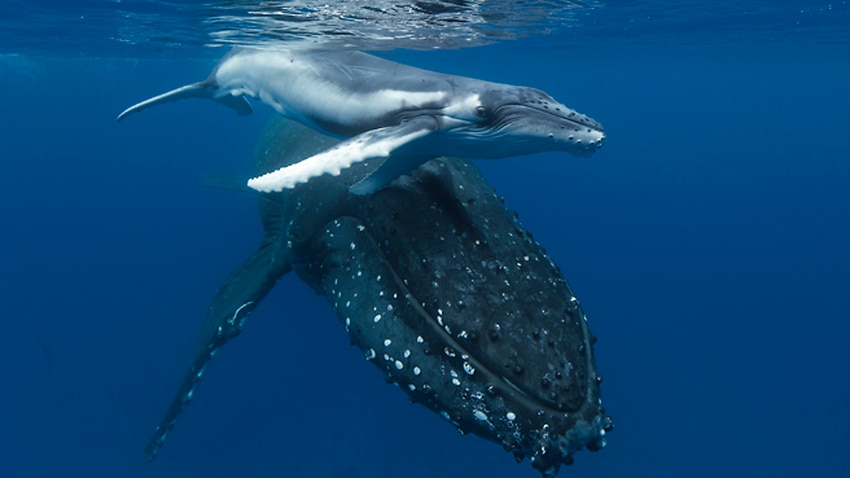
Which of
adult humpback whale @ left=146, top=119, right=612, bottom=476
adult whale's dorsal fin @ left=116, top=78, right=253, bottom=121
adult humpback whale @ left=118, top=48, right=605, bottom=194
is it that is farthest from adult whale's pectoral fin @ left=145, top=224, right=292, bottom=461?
adult whale's dorsal fin @ left=116, top=78, right=253, bottom=121

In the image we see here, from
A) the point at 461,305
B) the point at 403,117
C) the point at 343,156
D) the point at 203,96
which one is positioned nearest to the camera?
the point at 343,156

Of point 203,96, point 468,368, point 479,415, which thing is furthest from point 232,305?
point 203,96

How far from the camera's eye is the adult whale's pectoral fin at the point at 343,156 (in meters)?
4.66

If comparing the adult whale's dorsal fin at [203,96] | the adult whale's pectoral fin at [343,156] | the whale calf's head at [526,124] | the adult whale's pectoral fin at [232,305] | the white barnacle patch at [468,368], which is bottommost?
the adult whale's pectoral fin at [232,305]

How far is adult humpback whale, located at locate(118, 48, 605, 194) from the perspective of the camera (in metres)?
4.79

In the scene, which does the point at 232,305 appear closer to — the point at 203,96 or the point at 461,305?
the point at 461,305

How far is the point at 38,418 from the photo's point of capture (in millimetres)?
20594

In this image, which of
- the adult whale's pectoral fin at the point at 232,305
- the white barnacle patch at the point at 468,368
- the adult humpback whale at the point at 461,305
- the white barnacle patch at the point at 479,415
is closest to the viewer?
the adult humpback whale at the point at 461,305

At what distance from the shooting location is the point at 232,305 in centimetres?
810

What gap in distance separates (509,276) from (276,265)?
3884mm

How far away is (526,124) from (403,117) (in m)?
1.36

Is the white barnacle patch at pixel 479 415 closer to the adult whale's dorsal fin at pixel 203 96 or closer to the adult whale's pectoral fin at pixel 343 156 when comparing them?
the adult whale's pectoral fin at pixel 343 156

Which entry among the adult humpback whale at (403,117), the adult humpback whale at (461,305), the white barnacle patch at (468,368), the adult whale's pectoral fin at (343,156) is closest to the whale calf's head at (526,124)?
the adult humpback whale at (403,117)

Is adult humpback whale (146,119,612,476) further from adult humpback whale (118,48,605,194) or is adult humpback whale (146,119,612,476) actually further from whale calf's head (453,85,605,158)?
whale calf's head (453,85,605,158)
